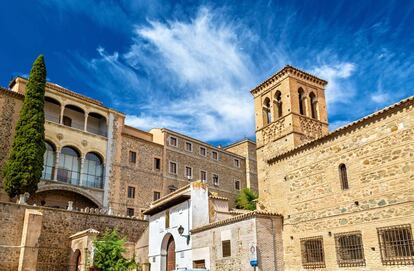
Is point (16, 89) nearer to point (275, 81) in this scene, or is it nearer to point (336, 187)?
point (275, 81)

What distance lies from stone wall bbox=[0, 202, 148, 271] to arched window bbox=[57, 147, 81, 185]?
18.5ft

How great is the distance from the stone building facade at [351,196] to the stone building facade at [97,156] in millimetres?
16621

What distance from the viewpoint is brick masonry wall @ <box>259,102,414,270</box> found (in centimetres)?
1240

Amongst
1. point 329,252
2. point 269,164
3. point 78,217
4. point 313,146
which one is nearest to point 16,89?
point 78,217

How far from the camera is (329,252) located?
14.4 metres

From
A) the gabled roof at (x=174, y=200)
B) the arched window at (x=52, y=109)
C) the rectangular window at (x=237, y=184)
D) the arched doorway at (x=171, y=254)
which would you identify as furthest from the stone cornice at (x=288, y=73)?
the rectangular window at (x=237, y=184)

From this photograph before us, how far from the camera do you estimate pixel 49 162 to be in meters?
29.5

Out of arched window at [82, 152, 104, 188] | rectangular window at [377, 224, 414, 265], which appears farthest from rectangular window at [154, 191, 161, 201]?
rectangular window at [377, 224, 414, 265]

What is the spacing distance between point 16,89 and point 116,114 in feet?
27.7

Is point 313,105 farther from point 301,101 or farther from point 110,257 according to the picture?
point 110,257

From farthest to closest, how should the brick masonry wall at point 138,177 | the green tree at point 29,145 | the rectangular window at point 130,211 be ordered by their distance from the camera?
the rectangular window at point 130,211, the brick masonry wall at point 138,177, the green tree at point 29,145

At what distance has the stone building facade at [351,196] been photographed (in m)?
12.3

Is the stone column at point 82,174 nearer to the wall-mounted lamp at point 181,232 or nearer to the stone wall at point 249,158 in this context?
the wall-mounted lamp at point 181,232

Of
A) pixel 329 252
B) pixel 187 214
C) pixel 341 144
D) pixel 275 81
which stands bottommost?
pixel 329 252
